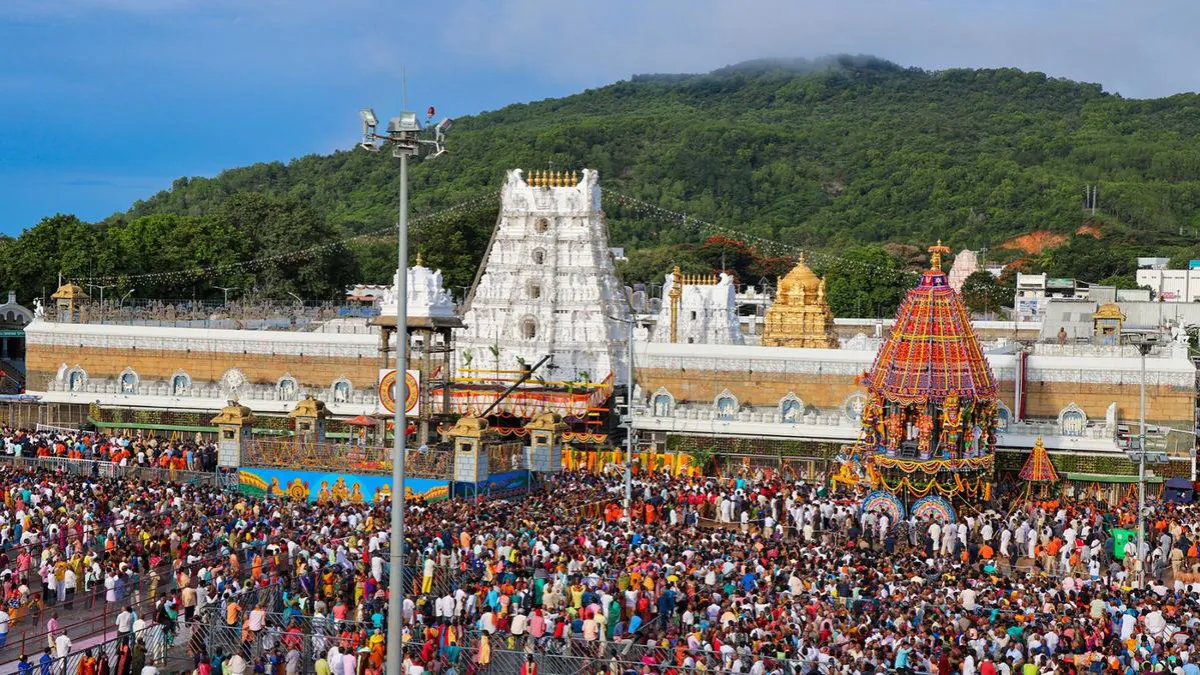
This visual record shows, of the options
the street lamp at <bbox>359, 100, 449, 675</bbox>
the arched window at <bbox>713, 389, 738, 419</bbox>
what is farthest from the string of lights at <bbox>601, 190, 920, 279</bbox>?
the street lamp at <bbox>359, 100, 449, 675</bbox>

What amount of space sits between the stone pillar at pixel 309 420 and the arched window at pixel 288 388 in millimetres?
8024

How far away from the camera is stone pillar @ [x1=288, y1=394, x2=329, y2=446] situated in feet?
121

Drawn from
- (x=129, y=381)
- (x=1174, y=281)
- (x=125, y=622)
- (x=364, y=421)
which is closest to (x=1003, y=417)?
(x=364, y=421)

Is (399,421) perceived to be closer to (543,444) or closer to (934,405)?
(934,405)

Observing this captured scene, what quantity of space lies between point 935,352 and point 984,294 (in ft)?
169

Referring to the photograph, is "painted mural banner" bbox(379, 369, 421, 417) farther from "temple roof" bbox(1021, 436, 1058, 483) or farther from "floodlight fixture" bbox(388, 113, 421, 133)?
"floodlight fixture" bbox(388, 113, 421, 133)

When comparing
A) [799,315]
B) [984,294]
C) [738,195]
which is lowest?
[799,315]

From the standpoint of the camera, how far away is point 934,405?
31141mm

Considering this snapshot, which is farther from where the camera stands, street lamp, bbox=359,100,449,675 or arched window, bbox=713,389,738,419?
arched window, bbox=713,389,738,419

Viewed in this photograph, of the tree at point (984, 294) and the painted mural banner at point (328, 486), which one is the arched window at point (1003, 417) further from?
the tree at point (984, 294)

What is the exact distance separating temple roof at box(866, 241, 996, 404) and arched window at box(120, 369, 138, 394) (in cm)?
2609

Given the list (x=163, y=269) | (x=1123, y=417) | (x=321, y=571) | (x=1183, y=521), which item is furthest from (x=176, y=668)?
(x=163, y=269)

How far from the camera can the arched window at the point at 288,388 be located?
4516cm

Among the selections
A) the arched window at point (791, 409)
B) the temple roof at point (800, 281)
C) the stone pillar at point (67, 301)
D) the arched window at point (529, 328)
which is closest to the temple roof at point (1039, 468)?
the arched window at point (791, 409)
